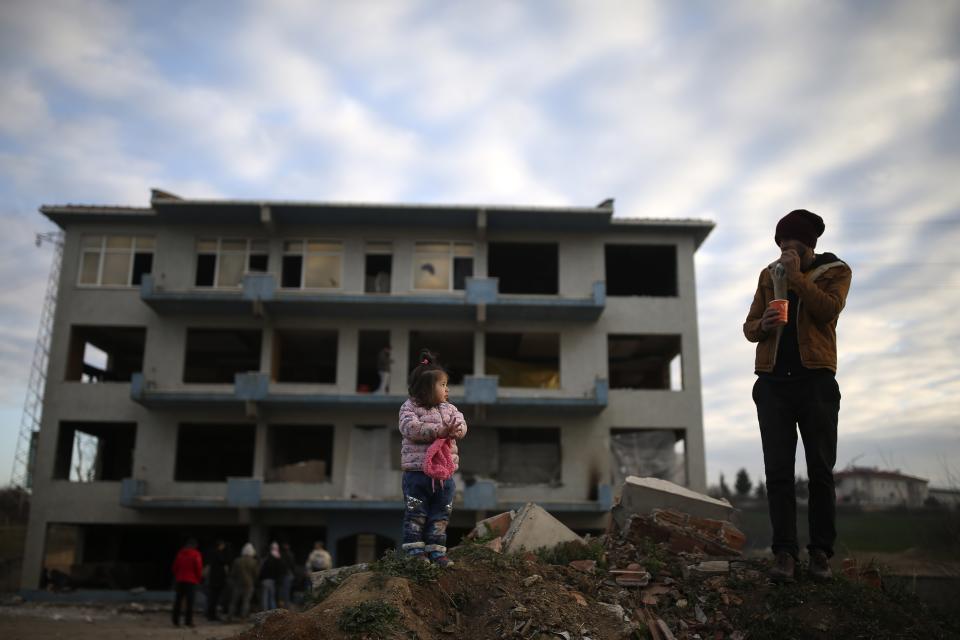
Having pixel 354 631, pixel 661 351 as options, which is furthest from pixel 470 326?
pixel 354 631

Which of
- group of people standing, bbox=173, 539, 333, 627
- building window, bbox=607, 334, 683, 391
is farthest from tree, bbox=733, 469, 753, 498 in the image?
group of people standing, bbox=173, 539, 333, 627

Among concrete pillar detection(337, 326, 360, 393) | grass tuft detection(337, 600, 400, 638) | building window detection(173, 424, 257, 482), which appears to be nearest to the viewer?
grass tuft detection(337, 600, 400, 638)

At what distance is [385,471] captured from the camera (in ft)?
88.9

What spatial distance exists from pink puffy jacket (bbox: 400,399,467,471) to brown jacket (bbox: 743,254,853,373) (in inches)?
105

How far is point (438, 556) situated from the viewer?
7059mm

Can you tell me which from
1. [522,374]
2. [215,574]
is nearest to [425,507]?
[215,574]

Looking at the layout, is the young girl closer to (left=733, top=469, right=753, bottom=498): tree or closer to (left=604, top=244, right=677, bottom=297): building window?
(left=604, top=244, right=677, bottom=297): building window

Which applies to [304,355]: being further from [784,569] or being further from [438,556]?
[784,569]

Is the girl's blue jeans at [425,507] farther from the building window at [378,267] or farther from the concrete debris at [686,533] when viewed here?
the building window at [378,267]

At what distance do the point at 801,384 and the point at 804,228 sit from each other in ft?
4.40

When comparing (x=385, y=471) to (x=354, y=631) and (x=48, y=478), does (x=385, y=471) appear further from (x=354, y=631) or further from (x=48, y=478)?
(x=354, y=631)

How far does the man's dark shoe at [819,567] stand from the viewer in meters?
6.65

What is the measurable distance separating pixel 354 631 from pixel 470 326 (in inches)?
894

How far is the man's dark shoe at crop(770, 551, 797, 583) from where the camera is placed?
6.68 metres
